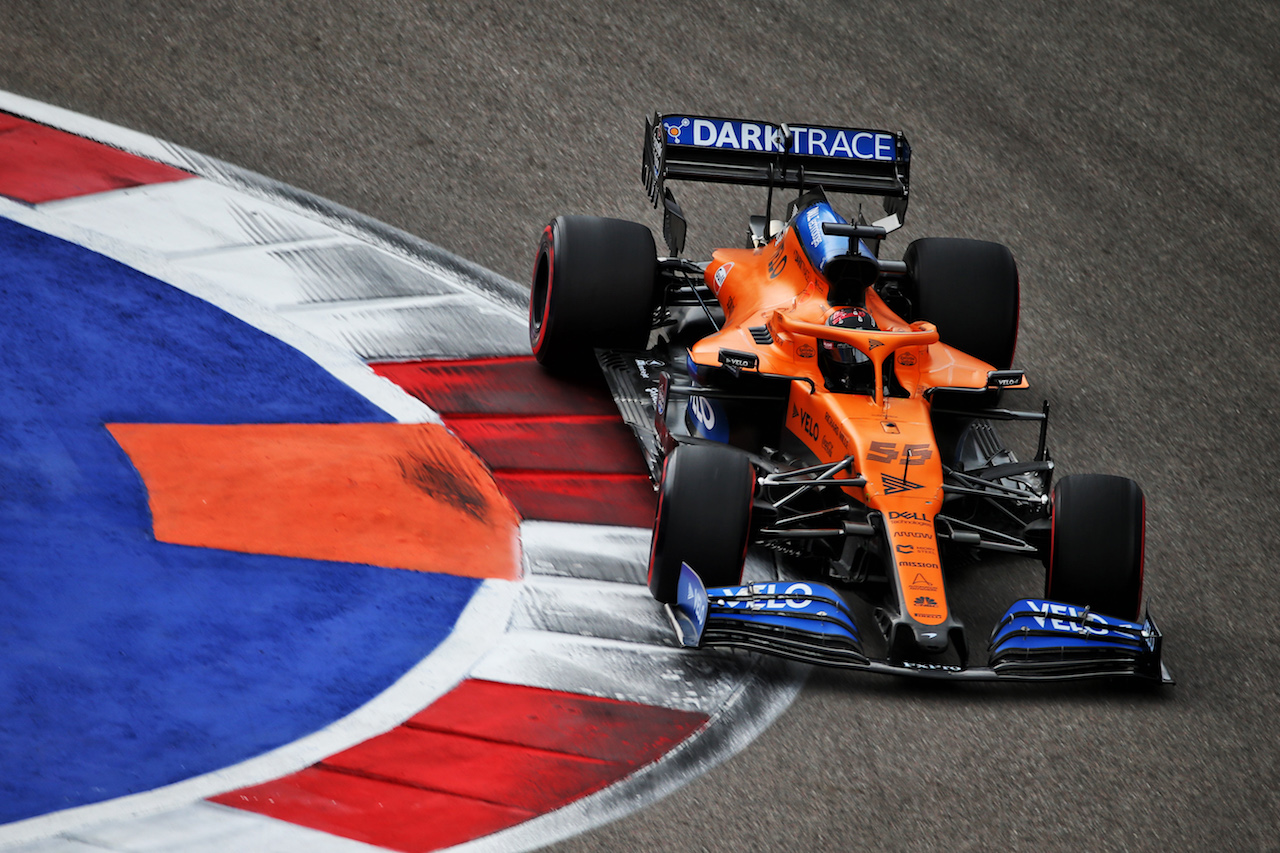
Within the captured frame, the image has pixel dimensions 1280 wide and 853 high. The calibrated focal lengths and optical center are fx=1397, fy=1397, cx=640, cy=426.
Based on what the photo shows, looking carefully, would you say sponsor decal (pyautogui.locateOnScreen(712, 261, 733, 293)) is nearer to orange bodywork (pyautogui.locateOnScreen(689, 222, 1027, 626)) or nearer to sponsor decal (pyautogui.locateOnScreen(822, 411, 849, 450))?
orange bodywork (pyautogui.locateOnScreen(689, 222, 1027, 626))

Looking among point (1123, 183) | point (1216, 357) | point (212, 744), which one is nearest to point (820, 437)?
point (212, 744)

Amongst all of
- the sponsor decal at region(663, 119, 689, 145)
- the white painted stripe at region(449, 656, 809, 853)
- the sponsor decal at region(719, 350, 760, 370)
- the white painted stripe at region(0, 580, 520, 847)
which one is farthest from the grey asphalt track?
the sponsor decal at region(663, 119, 689, 145)

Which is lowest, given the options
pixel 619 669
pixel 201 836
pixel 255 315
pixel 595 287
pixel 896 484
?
pixel 201 836

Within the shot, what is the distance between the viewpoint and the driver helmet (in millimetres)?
6047

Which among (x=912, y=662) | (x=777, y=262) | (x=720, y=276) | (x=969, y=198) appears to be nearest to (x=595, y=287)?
(x=720, y=276)

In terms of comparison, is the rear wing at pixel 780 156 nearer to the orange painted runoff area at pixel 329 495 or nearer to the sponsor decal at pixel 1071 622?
the orange painted runoff area at pixel 329 495

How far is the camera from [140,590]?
5.30 meters

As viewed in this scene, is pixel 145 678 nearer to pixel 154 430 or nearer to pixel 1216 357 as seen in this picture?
pixel 154 430

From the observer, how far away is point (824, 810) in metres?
4.66

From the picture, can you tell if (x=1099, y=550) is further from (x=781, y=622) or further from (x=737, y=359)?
(x=737, y=359)

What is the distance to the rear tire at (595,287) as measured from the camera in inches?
281

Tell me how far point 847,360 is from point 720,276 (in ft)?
4.33

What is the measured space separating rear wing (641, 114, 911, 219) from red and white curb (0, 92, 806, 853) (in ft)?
4.48

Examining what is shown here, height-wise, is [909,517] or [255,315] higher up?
[255,315]
